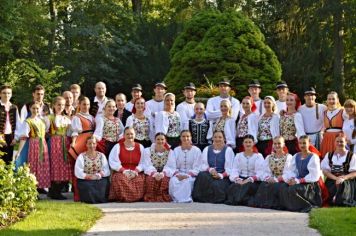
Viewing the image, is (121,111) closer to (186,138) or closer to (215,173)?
(186,138)

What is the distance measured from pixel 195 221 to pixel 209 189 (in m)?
1.98

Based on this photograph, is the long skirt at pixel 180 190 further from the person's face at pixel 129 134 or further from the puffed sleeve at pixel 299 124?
the puffed sleeve at pixel 299 124

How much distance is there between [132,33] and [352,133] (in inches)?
765

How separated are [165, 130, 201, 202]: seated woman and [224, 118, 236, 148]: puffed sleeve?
48cm

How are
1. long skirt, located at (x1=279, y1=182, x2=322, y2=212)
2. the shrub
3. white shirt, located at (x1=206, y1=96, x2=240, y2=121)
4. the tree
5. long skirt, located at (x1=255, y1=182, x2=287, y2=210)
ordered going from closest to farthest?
the shrub → long skirt, located at (x1=279, y1=182, x2=322, y2=212) → long skirt, located at (x1=255, y1=182, x2=287, y2=210) → white shirt, located at (x1=206, y1=96, x2=240, y2=121) → the tree

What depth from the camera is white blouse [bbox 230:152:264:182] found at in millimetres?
9733

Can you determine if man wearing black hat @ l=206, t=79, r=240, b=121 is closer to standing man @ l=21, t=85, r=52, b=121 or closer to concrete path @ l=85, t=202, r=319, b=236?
concrete path @ l=85, t=202, r=319, b=236

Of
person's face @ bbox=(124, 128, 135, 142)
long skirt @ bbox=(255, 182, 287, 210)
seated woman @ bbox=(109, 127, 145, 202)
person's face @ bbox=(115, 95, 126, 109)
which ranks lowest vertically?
long skirt @ bbox=(255, 182, 287, 210)

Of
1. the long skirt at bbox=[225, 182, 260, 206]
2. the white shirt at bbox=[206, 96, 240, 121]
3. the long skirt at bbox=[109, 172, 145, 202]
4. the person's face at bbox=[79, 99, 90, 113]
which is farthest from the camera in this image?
the white shirt at bbox=[206, 96, 240, 121]

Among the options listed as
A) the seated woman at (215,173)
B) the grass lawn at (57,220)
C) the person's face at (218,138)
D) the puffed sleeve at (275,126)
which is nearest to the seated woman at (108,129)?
the grass lawn at (57,220)

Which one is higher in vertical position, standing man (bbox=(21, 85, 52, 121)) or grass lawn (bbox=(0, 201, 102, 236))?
standing man (bbox=(21, 85, 52, 121))

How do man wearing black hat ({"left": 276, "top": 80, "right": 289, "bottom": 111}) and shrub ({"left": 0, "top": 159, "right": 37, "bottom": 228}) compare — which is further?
man wearing black hat ({"left": 276, "top": 80, "right": 289, "bottom": 111})

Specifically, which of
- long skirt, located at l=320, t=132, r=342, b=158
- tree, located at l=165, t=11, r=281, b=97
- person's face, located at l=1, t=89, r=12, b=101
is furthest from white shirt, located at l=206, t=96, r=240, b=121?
tree, located at l=165, t=11, r=281, b=97

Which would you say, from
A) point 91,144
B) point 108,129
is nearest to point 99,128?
point 108,129
